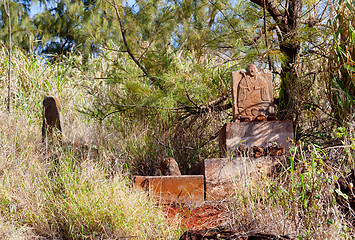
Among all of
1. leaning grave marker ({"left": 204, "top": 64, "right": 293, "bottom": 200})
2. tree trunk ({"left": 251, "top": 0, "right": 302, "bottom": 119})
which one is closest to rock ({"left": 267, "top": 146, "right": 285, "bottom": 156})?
leaning grave marker ({"left": 204, "top": 64, "right": 293, "bottom": 200})

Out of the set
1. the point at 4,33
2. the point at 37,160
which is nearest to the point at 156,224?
the point at 37,160

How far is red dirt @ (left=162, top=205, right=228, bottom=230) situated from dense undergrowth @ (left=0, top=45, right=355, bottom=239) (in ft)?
0.77

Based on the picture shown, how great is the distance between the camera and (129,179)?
14.0ft

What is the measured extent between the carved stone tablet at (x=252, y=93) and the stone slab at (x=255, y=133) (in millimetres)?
162

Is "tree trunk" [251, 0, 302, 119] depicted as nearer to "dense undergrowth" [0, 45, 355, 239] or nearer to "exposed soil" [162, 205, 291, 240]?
"dense undergrowth" [0, 45, 355, 239]

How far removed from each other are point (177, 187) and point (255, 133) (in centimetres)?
106

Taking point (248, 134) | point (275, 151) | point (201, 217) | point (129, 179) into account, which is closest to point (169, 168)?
point (129, 179)

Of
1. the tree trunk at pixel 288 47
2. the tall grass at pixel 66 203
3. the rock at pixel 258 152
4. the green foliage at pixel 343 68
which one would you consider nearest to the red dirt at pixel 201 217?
the tall grass at pixel 66 203

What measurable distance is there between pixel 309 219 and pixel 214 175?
6.02 feet

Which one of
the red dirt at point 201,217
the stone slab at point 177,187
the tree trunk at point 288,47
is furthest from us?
the tree trunk at point 288,47

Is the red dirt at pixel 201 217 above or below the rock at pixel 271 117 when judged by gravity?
Answer: below

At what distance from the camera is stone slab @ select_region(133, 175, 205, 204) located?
3994mm

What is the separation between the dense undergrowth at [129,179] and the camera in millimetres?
2324

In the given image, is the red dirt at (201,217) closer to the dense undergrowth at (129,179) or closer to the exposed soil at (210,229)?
the exposed soil at (210,229)
